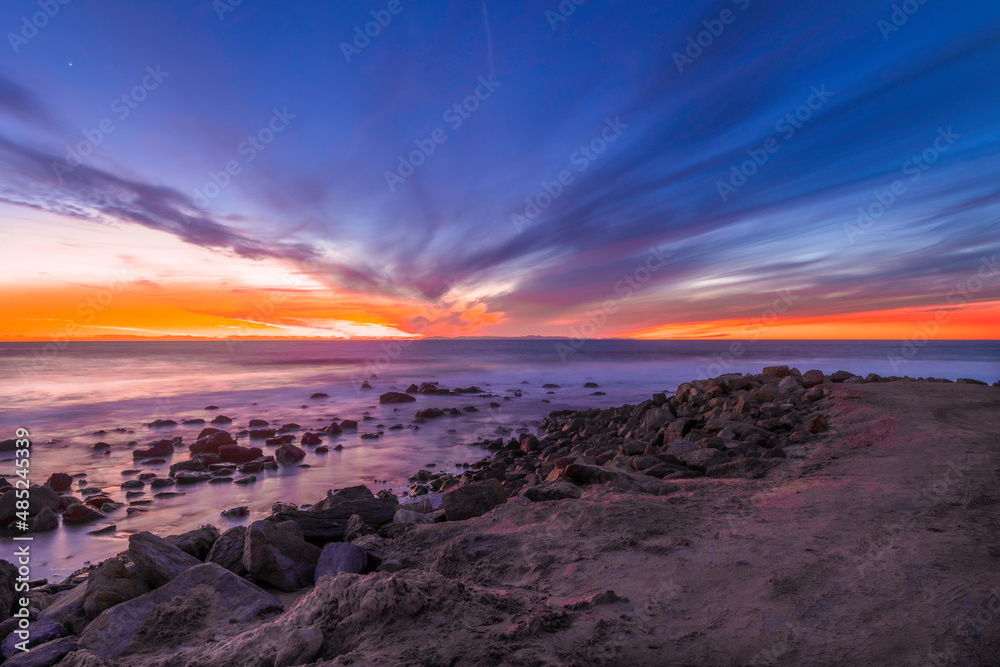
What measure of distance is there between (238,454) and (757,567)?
1329 centimetres

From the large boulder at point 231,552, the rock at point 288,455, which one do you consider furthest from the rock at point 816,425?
the rock at point 288,455

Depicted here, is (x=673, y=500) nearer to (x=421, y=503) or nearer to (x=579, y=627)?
(x=579, y=627)

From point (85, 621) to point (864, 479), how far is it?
8.50 metres

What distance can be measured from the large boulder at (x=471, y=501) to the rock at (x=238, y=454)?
355 inches

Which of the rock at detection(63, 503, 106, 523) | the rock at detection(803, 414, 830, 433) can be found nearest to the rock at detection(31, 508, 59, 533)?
the rock at detection(63, 503, 106, 523)

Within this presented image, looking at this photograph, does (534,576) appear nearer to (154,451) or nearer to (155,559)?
(155,559)

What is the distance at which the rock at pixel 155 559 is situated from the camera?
13.8ft

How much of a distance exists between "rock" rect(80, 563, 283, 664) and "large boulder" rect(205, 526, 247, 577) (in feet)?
2.30

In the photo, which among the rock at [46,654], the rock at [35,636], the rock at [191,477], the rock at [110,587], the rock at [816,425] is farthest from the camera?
the rock at [191,477]

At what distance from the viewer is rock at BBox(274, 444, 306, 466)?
12535mm

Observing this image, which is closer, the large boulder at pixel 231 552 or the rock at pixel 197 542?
the large boulder at pixel 231 552

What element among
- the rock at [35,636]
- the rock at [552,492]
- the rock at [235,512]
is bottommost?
→ the rock at [235,512]

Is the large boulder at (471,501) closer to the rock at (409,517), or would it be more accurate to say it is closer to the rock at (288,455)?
the rock at (409,517)

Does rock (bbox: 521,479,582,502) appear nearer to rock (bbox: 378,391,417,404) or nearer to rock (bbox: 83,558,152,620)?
rock (bbox: 83,558,152,620)
